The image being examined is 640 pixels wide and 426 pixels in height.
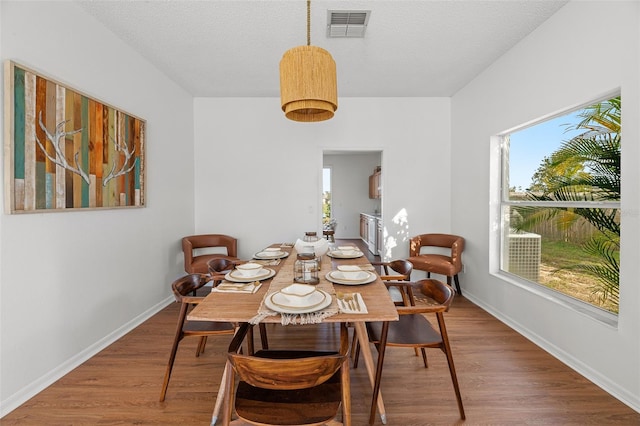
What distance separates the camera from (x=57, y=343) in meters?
2.02

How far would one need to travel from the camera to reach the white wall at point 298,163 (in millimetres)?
4129

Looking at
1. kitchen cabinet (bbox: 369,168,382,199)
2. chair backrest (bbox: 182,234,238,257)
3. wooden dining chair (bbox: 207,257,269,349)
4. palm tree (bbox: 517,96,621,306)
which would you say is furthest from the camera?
kitchen cabinet (bbox: 369,168,382,199)

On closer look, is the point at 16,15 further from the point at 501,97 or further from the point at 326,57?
the point at 501,97

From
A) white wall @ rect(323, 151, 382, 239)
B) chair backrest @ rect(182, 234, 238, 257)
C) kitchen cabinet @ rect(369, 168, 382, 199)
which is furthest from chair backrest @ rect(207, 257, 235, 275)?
white wall @ rect(323, 151, 382, 239)

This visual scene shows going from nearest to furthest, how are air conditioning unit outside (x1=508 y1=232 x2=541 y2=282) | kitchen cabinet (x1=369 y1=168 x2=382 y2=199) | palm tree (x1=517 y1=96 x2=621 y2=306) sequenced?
palm tree (x1=517 y1=96 x2=621 y2=306)
air conditioning unit outside (x1=508 y1=232 x2=541 y2=282)
kitchen cabinet (x1=369 y1=168 x2=382 y2=199)

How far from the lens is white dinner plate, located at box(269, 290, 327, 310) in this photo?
4.39 feet

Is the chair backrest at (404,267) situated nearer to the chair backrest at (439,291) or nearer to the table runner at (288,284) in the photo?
the chair backrest at (439,291)

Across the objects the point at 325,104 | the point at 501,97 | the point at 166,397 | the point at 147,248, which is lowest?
the point at 166,397

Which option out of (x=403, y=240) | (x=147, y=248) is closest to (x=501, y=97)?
(x=403, y=240)

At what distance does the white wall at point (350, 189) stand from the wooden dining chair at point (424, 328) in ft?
21.5

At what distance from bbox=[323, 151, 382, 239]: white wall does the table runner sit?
603 centimetres

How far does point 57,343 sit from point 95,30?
241cm

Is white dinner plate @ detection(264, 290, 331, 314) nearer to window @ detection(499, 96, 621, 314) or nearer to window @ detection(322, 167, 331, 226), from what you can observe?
window @ detection(499, 96, 621, 314)

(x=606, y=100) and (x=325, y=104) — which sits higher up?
(x=606, y=100)
